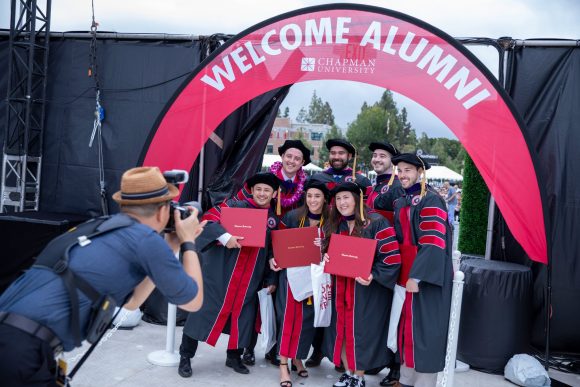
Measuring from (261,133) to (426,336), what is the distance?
9.69ft

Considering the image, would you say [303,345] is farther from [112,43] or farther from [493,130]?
[112,43]

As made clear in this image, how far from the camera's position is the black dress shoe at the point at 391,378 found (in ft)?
15.0

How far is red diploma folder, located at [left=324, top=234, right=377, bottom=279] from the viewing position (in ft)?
13.4

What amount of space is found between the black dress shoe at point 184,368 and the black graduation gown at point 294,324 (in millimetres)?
776

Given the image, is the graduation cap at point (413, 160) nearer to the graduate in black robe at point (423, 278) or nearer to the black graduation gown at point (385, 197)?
the graduate in black robe at point (423, 278)

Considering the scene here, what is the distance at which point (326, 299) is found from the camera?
442cm

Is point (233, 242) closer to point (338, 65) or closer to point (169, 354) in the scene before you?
point (169, 354)

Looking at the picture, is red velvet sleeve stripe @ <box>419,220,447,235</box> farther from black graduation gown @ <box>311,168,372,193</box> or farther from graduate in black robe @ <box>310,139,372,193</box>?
graduate in black robe @ <box>310,139,372,193</box>

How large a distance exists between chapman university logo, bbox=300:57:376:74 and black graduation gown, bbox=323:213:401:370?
128cm

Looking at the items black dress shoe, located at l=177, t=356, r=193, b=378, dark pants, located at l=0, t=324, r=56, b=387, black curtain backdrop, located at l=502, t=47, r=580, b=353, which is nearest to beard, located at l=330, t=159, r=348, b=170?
black curtain backdrop, located at l=502, t=47, r=580, b=353

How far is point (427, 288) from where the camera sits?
4055mm

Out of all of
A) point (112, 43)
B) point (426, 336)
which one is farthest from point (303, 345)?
point (112, 43)

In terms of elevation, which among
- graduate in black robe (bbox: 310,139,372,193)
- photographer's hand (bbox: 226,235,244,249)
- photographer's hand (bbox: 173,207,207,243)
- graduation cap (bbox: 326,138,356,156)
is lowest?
photographer's hand (bbox: 226,235,244,249)

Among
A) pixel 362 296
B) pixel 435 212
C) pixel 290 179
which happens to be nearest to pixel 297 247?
pixel 362 296
